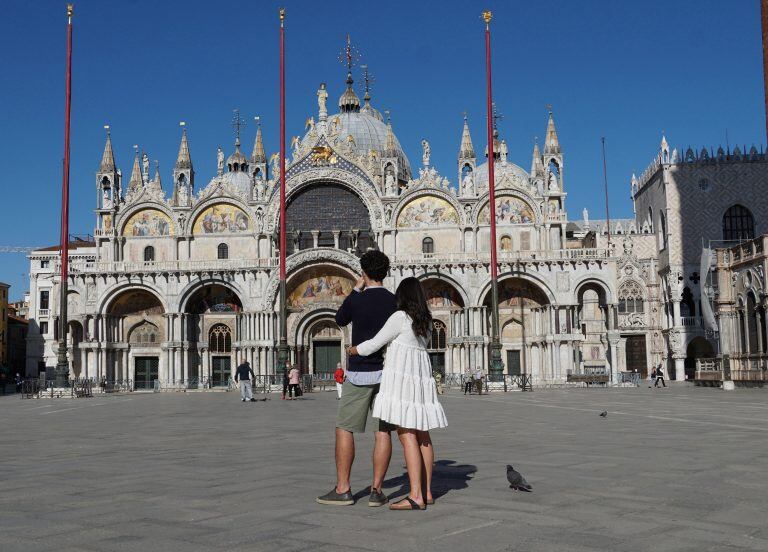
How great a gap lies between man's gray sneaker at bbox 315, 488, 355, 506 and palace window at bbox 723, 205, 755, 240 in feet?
180

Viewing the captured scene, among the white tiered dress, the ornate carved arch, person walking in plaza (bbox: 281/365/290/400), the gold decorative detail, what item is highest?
the gold decorative detail

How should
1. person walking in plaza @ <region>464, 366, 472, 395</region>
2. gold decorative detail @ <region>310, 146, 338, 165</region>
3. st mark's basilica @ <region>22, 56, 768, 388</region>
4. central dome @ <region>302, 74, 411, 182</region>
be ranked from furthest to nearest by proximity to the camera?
central dome @ <region>302, 74, 411, 182</region>
gold decorative detail @ <region>310, 146, 338, 165</region>
st mark's basilica @ <region>22, 56, 768, 388</region>
person walking in plaza @ <region>464, 366, 472, 395</region>

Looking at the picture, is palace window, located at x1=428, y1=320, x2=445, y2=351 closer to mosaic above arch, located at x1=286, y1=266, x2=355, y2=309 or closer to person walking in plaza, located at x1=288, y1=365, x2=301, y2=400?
mosaic above arch, located at x1=286, y1=266, x2=355, y2=309

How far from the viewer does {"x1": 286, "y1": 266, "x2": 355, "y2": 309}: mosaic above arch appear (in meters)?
48.9

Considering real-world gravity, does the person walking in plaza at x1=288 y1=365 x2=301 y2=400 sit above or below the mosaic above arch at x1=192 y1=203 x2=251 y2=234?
below

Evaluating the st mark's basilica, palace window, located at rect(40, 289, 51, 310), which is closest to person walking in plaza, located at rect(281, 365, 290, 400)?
the st mark's basilica

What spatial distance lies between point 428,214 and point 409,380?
4324cm

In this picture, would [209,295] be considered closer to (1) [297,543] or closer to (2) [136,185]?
(2) [136,185]

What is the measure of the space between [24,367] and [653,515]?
87922mm

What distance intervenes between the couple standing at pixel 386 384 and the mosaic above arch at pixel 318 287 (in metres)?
41.4

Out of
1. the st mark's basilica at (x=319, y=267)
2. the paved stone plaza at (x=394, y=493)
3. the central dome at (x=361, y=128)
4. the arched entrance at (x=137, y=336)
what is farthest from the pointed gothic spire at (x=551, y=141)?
the paved stone plaza at (x=394, y=493)

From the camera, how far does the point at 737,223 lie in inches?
2250

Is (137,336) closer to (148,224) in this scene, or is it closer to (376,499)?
(148,224)

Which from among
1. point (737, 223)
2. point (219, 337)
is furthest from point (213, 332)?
point (737, 223)
